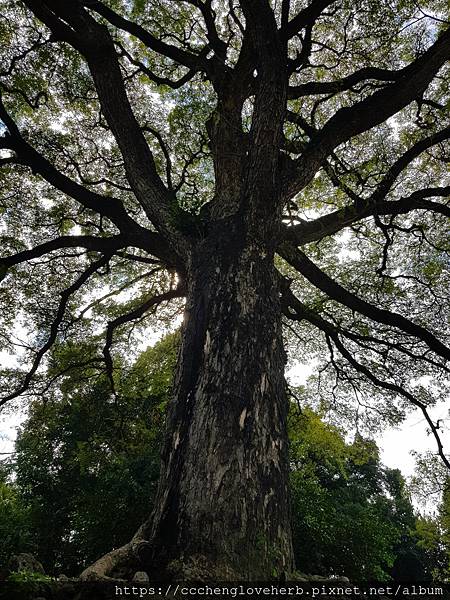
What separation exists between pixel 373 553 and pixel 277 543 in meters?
8.82

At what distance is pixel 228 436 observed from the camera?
6.64ft

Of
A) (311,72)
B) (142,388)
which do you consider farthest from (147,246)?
(311,72)

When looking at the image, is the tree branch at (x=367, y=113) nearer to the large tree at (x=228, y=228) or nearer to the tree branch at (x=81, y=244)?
the large tree at (x=228, y=228)

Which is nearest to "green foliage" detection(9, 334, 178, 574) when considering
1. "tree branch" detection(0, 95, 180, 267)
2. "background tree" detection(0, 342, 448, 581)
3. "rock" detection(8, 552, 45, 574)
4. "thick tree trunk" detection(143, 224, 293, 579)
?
"background tree" detection(0, 342, 448, 581)

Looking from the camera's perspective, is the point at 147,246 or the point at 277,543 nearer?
the point at 277,543

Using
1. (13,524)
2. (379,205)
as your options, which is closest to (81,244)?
(379,205)

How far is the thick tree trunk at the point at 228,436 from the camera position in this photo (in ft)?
5.55

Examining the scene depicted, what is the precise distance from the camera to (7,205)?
6.59 metres

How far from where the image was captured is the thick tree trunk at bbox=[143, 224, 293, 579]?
1.69m

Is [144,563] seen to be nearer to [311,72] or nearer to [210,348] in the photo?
[210,348]

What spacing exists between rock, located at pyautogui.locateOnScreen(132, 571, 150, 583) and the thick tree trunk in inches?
4.9

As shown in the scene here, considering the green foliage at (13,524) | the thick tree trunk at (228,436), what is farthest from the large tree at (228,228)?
the green foliage at (13,524)

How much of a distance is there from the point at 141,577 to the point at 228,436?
0.76 meters

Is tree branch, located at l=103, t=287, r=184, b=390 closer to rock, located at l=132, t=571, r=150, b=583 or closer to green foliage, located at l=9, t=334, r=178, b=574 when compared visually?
green foliage, located at l=9, t=334, r=178, b=574
